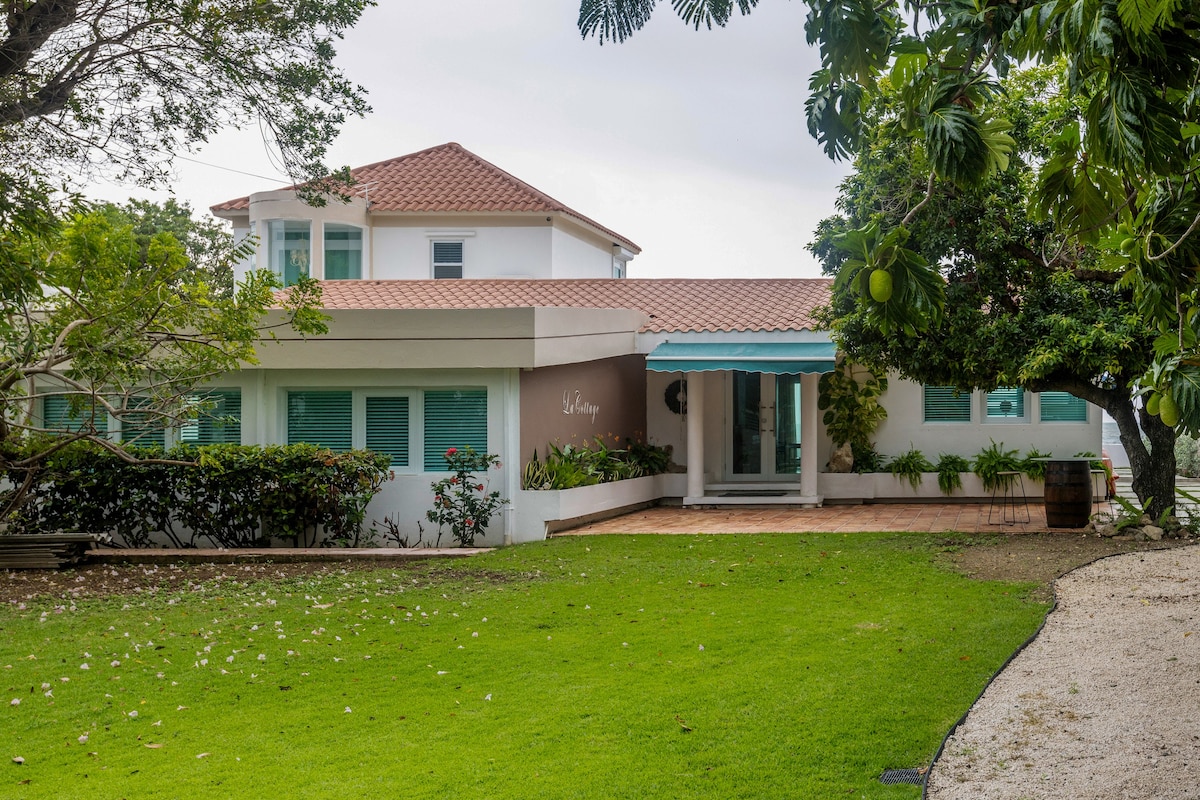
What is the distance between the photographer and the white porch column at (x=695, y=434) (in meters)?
23.8

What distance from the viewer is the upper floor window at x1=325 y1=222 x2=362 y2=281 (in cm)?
3023

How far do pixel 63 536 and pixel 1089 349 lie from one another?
50.3ft

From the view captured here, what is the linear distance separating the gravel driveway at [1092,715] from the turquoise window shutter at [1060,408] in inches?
502

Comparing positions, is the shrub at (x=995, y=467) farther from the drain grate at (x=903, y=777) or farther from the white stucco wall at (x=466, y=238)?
the drain grate at (x=903, y=777)

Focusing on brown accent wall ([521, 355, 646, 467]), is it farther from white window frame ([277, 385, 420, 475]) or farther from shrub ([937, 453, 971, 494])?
shrub ([937, 453, 971, 494])

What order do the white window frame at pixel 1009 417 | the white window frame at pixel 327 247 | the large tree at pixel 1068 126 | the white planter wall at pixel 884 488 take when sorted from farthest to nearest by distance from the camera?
the white window frame at pixel 327 247, the white window frame at pixel 1009 417, the white planter wall at pixel 884 488, the large tree at pixel 1068 126

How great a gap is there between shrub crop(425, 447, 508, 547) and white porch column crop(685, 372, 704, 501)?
20.4 feet

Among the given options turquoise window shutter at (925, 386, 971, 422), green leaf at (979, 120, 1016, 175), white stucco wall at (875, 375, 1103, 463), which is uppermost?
green leaf at (979, 120, 1016, 175)

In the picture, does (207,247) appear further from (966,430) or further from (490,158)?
(966,430)

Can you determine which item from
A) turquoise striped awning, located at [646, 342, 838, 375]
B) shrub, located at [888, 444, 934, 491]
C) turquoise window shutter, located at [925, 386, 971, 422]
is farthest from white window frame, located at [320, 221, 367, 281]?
turquoise window shutter, located at [925, 386, 971, 422]

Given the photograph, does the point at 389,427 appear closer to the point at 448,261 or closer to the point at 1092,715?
the point at 448,261

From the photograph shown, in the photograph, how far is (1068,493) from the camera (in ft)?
63.0

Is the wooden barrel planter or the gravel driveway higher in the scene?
the wooden barrel planter

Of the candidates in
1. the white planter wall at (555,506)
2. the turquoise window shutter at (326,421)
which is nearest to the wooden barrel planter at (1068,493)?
the white planter wall at (555,506)
